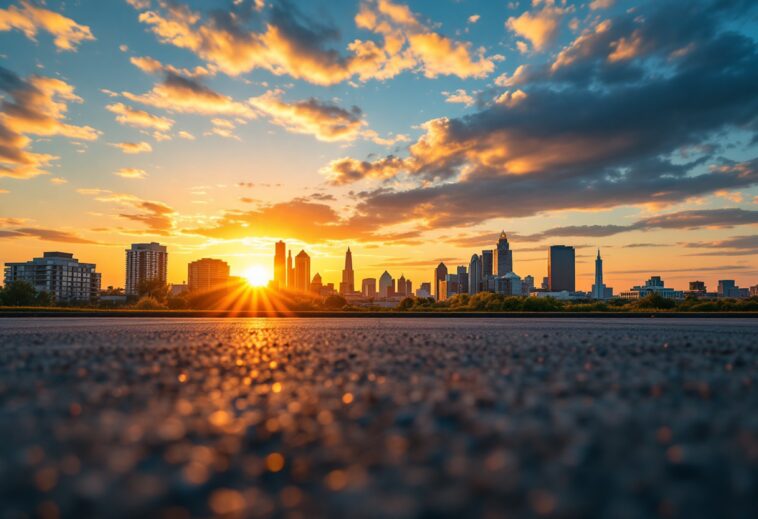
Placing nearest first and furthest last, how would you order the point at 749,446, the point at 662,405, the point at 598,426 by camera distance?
the point at 749,446, the point at 598,426, the point at 662,405

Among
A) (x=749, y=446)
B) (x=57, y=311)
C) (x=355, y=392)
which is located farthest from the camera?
(x=57, y=311)

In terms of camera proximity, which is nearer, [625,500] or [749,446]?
[625,500]

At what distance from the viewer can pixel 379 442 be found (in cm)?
324

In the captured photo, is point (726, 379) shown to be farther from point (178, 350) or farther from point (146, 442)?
point (178, 350)

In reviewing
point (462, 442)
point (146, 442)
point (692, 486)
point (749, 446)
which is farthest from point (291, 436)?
point (749, 446)

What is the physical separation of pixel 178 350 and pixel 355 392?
5.40 meters

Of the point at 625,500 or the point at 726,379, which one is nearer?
the point at 625,500

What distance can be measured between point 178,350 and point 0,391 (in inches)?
161

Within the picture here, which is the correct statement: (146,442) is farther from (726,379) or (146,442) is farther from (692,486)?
(726,379)

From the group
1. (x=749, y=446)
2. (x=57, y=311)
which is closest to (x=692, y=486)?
(x=749, y=446)

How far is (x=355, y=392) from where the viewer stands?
4.99m

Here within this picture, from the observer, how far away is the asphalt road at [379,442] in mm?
2348

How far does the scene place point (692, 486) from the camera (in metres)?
2.55

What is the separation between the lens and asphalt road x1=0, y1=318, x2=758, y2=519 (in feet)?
7.70
